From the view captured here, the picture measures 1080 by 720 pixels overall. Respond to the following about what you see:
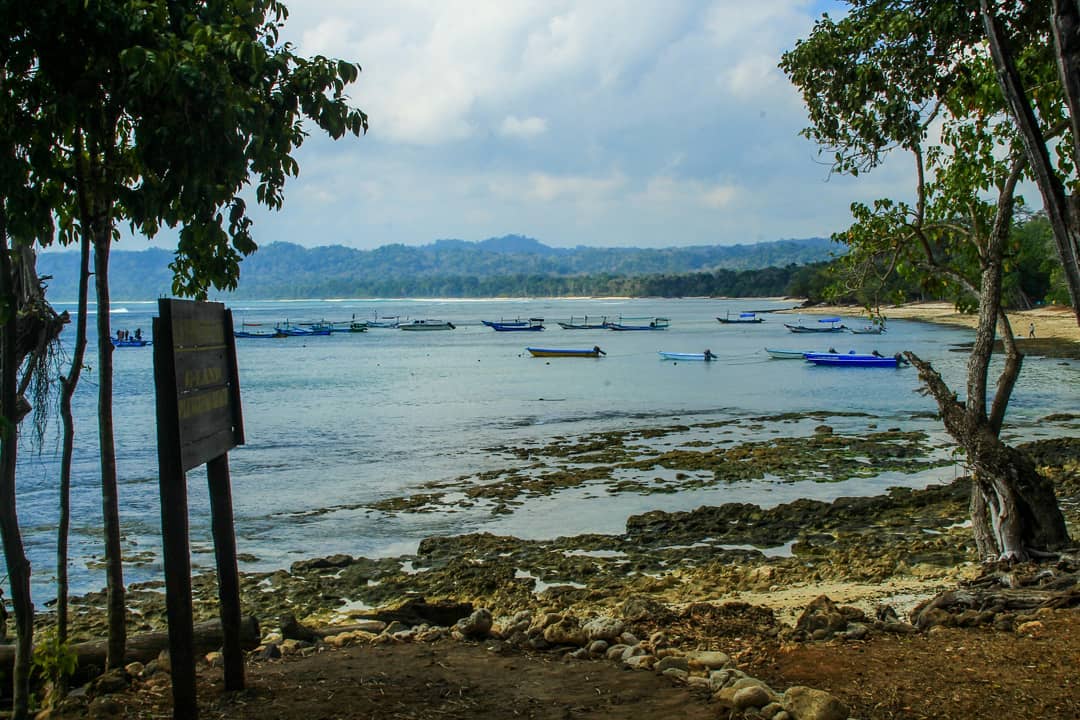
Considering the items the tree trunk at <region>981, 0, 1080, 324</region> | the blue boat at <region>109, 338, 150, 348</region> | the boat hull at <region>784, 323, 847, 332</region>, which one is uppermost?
the tree trunk at <region>981, 0, 1080, 324</region>

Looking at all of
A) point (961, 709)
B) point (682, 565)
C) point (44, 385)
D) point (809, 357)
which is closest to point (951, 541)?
point (682, 565)

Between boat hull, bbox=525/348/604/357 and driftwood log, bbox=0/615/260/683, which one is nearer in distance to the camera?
driftwood log, bbox=0/615/260/683

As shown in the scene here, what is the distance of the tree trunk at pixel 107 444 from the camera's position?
6.17 m

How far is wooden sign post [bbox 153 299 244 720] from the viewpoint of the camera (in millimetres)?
4871

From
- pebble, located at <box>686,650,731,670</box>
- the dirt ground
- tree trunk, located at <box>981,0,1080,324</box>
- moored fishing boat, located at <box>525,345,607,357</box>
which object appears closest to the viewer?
tree trunk, located at <box>981,0,1080,324</box>

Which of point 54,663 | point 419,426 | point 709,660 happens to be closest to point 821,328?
point 419,426

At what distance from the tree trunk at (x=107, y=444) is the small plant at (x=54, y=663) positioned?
1.30ft

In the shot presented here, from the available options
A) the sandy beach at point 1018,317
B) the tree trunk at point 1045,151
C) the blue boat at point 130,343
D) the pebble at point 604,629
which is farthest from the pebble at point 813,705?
the blue boat at point 130,343

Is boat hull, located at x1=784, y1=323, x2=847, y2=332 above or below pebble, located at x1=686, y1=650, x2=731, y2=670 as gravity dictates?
below

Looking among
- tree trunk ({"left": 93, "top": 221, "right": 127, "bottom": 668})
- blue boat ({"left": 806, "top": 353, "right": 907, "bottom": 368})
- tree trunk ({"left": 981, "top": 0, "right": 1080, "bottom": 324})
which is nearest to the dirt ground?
tree trunk ({"left": 93, "top": 221, "right": 127, "bottom": 668})

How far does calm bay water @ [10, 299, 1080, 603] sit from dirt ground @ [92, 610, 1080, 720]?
8.75m

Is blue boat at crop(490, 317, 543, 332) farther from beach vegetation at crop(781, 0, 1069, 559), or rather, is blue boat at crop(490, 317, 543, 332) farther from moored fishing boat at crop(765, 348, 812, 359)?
beach vegetation at crop(781, 0, 1069, 559)

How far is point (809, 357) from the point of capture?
59.5 m

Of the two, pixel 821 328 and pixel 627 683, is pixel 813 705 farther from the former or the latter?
pixel 821 328
